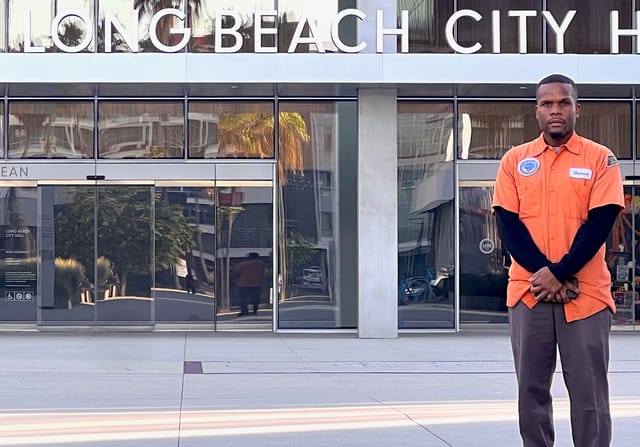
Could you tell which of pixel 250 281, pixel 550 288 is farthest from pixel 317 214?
pixel 550 288

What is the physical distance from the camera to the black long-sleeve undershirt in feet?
15.5

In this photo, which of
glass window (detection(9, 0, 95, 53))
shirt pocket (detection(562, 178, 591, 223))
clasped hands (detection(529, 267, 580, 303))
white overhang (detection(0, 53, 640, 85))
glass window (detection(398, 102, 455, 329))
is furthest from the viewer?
glass window (detection(398, 102, 455, 329))

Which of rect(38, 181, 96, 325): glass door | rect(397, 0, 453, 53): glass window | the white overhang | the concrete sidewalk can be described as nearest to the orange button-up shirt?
the concrete sidewalk

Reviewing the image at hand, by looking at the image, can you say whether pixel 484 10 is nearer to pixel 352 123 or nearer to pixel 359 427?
pixel 352 123

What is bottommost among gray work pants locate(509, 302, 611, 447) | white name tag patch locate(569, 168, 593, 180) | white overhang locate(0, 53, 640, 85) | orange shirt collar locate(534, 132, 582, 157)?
gray work pants locate(509, 302, 611, 447)

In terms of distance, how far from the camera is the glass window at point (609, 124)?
1877cm

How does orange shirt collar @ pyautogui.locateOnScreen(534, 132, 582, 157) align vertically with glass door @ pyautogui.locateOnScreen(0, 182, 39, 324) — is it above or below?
above

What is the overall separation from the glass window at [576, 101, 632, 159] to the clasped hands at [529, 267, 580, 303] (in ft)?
47.6

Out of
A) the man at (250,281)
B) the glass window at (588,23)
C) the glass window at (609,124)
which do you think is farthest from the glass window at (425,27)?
the man at (250,281)

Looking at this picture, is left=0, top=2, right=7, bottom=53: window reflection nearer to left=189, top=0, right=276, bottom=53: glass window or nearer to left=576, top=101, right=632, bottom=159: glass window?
left=189, top=0, right=276, bottom=53: glass window

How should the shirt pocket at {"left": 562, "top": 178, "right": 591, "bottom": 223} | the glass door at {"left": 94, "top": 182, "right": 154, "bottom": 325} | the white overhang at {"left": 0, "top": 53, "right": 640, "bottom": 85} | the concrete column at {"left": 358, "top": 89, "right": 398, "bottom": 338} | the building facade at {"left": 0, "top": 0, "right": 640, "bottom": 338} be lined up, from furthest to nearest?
1. the glass door at {"left": 94, "top": 182, "right": 154, "bottom": 325}
2. the building facade at {"left": 0, "top": 0, "right": 640, "bottom": 338}
3. the concrete column at {"left": 358, "top": 89, "right": 398, "bottom": 338}
4. the white overhang at {"left": 0, "top": 53, "right": 640, "bottom": 85}
5. the shirt pocket at {"left": 562, "top": 178, "right": 591, "bottom": 223}

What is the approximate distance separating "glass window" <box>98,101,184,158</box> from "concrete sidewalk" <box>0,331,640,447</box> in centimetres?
312

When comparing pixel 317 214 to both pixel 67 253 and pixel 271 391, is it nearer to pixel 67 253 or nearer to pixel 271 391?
pixel 67 253

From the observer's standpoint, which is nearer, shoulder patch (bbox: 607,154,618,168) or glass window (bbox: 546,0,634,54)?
shoulder patch (bbox: 607,154,618,168)
